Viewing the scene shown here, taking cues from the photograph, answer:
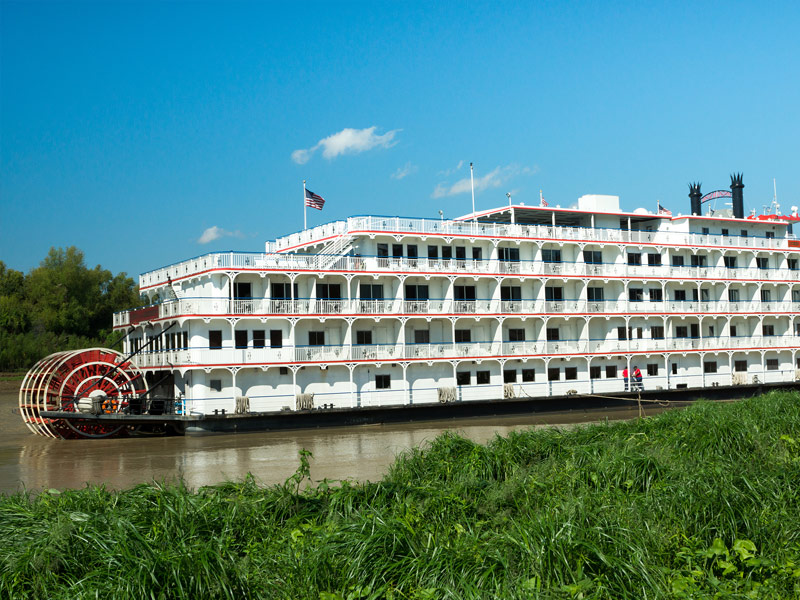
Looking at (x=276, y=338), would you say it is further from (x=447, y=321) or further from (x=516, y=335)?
(x=516, y=335)

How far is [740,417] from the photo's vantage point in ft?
58.7

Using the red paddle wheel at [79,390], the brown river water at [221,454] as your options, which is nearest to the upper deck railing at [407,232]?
the red paddle wheel at [79,390]

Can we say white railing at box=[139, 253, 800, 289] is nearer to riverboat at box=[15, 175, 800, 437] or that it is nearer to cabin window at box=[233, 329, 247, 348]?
riverboat at box=[15, 175, 800, 437]

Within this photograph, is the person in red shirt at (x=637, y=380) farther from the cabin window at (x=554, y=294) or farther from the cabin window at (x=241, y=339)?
the cabin window at (x=241, y=339)

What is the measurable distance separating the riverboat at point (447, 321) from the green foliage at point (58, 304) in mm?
22319

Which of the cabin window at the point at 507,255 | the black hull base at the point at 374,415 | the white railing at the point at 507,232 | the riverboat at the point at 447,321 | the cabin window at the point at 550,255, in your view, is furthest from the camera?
the cabin window at the point at 550,255

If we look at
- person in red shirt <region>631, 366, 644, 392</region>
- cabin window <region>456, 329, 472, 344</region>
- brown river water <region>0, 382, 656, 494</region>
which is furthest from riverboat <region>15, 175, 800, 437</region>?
brown river water <region>0, 382, 656, 494</region>

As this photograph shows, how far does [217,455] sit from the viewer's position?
23906mm

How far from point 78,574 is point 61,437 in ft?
75.3

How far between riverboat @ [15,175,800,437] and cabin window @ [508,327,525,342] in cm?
7

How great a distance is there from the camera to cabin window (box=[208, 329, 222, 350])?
29.9 m

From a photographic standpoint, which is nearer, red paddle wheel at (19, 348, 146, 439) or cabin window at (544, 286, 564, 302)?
red paddle wheel at (19, 348, 146, 439)

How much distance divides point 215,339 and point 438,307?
32.1 ft

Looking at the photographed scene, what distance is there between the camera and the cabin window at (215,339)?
29.9m
